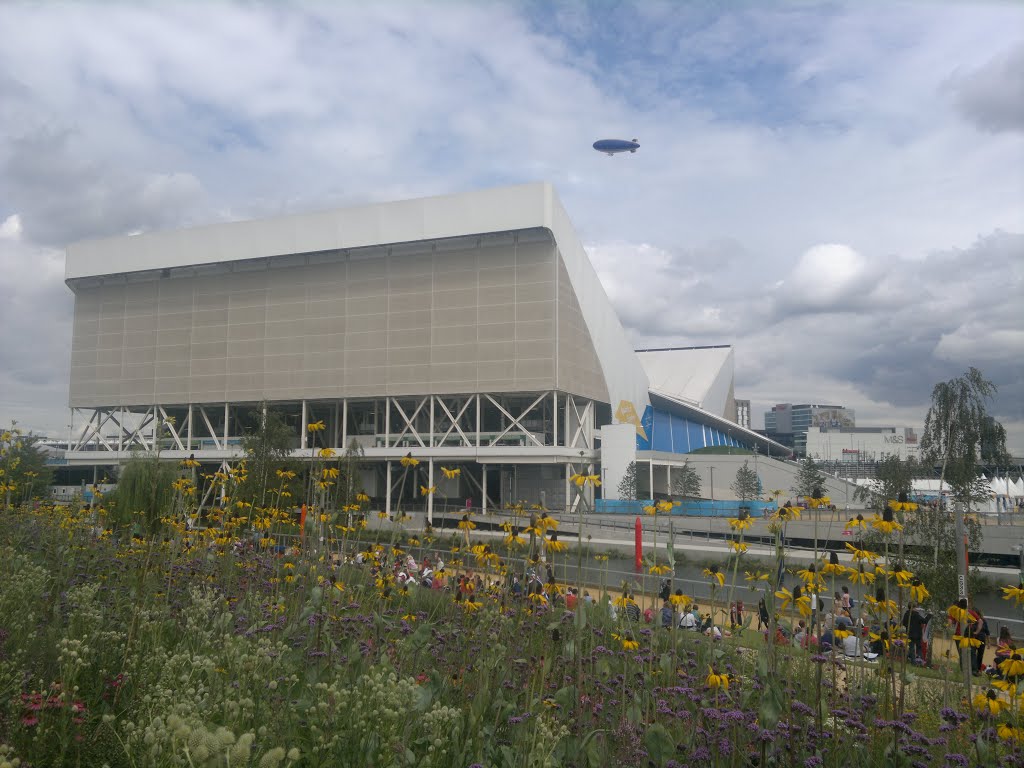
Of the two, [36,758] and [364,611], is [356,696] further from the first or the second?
[364,611]

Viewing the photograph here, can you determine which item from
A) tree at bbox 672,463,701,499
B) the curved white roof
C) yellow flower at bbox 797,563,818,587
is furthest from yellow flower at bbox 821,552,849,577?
the curved white roof

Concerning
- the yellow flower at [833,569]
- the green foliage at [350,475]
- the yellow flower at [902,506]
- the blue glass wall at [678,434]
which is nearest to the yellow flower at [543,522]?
the yellow flower at [833,569]

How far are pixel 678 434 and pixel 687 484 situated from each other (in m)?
17.4

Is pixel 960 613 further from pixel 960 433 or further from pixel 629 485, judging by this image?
pixel 629 485

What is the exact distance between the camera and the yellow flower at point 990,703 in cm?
372

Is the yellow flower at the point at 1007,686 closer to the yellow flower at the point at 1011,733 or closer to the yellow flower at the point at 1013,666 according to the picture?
the yellow flower at the point at 1013,666

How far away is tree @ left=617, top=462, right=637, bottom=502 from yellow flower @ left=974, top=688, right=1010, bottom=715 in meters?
42.4

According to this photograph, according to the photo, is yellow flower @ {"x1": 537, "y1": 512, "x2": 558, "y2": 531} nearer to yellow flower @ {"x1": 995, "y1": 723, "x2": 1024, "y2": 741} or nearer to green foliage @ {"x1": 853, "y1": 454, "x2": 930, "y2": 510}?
yellow flower @ {"x1": 995, "y1": 723, "x2": 1024, "y2": 741}

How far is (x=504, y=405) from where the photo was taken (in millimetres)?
46719

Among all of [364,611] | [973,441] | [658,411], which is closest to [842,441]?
[658,411]

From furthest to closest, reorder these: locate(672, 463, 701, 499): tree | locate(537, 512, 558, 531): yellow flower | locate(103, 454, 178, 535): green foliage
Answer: locate(672, 463, 701, 499): tree → locate(103, 454, 178, 535): green foliage → locate(537, 512, 558, 531): yellow flower

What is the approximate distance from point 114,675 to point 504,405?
1684 inches

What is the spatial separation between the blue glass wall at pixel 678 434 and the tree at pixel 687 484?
18.2ft

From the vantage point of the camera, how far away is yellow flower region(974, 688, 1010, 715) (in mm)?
3723
